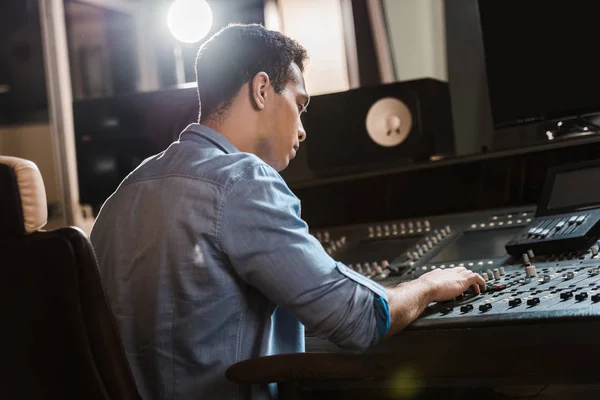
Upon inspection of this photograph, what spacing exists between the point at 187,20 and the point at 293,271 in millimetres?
2856

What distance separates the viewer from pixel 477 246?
1881 mm

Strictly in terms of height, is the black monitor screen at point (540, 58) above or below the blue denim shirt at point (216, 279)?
above

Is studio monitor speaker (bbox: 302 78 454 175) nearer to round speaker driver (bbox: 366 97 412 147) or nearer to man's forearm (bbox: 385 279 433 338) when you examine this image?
round speaker driver (bbox: 366 97 412 147)

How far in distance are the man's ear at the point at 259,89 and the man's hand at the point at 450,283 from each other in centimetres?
44

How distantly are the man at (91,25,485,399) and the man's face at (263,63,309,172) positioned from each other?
106 mm

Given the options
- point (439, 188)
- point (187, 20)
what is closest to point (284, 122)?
point (439, 188)

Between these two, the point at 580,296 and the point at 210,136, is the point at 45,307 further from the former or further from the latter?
the point at 580,296

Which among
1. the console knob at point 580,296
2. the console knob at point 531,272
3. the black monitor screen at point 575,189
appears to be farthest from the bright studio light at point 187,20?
the console knob at point 580,296

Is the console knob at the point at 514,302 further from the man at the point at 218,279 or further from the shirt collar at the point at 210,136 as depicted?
the shirt collar at the point at 210,136

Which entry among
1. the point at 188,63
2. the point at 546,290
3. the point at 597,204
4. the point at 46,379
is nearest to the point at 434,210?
the point at 597,204

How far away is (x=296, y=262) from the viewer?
1125 millimetres

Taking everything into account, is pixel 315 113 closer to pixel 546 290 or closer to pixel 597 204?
pixel 597 204

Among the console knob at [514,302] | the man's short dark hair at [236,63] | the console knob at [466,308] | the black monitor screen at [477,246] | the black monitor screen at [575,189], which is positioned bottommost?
the console knob at [466,308]

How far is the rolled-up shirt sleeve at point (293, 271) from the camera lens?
1.12 m
